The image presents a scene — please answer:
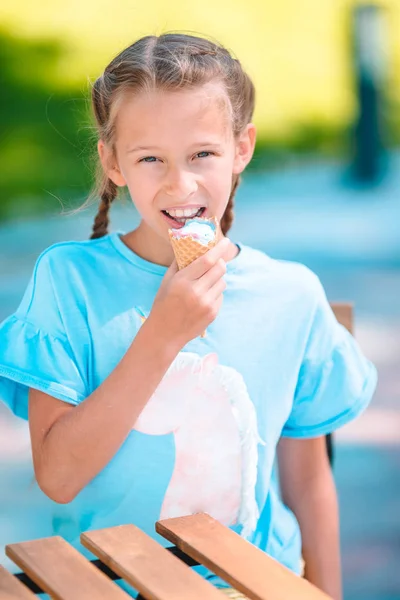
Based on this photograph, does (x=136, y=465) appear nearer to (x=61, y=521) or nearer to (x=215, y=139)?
(x=61, y=521)

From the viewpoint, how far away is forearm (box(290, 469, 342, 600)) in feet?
6.98

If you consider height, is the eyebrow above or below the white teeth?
above

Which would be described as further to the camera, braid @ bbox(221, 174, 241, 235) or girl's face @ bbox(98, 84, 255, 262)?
braid @ bbox(221, 174, 241, 235)

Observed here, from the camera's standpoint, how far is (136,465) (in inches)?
75.2

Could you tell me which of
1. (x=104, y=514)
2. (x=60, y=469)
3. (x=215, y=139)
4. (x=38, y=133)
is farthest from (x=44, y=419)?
(x=38, y=133)

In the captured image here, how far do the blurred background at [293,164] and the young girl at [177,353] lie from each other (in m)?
0.99

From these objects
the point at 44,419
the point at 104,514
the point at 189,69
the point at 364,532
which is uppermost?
the point at 189,69

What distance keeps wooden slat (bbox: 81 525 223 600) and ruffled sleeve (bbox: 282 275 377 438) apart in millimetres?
554

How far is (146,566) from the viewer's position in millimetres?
1497

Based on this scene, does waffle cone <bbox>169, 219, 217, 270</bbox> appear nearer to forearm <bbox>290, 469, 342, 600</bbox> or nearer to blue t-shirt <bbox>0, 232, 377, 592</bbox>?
blue t-shirt <bbox>0, 232, 377, 592</bbox>

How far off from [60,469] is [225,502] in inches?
13.2

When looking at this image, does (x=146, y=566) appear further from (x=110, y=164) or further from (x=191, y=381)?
(x=110, y=164)

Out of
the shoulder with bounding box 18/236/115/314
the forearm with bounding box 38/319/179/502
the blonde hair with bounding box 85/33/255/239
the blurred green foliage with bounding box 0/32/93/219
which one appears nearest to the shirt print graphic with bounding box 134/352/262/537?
the forearm with bounding box 38/319/179/502

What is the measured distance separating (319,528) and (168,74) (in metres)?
0.97
